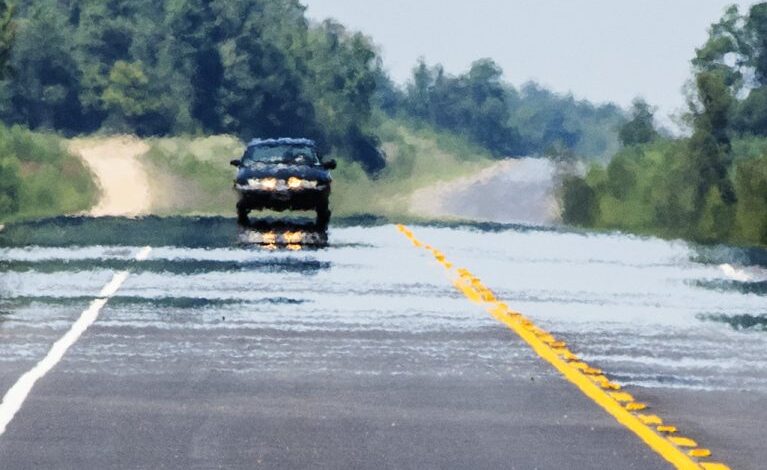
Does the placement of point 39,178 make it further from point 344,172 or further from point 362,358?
point 362,358

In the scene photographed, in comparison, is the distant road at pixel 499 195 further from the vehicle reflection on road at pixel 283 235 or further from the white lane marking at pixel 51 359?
the white lane marking at pixel 51 359

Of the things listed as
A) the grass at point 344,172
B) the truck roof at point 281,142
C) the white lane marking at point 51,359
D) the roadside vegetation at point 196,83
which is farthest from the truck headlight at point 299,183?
the roadside vegetation at point 196,83

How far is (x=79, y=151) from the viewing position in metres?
104

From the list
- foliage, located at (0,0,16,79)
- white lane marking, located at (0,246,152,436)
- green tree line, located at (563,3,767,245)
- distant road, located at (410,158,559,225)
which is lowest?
distant road, located at (410,158,559,225)

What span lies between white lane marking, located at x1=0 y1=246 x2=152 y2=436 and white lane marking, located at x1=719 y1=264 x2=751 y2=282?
7.99 metres

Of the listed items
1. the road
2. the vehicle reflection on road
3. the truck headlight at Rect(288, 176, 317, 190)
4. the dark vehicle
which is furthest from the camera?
the truck headlight at Rect(288, 176, 317, 190)

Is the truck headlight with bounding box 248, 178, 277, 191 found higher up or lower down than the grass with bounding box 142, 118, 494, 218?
A: higher up

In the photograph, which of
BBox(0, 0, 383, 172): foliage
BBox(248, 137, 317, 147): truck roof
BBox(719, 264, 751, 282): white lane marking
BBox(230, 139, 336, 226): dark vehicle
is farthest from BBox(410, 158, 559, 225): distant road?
BBox(719, 264, 751, 282): white lane marking

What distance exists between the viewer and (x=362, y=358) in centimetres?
1978

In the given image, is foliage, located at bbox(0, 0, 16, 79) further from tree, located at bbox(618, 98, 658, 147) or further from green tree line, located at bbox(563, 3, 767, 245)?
tree, located at bbox(618, 98, 658, 147)

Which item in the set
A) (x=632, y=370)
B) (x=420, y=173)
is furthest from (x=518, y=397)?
(x=420, y=173)

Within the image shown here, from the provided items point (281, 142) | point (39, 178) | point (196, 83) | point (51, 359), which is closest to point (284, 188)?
point (281, 142)

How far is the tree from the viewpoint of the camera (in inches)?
5246

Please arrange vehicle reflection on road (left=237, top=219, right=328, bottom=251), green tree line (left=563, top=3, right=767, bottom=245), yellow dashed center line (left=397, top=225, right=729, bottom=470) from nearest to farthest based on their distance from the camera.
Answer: yellow dashed center line (left=397, top=225, right=729, bottom=470)
vehicle reflection on road (left=237, top=219, right=328, bottom=251)
green tree line (left=563, top=3, right=767, bottom=245)
